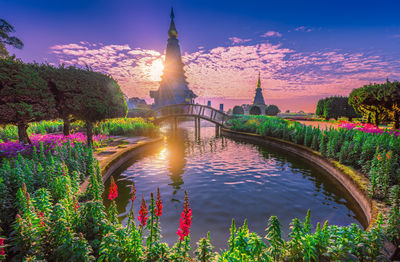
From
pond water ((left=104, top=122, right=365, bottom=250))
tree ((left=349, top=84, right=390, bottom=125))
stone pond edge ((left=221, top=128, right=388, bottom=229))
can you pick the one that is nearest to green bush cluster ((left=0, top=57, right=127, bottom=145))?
pond water ((left=104, top=122, right=365, bottom=250))

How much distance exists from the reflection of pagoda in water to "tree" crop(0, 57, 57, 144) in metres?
44.7

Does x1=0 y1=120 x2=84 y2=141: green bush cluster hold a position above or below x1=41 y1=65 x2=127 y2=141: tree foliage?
below

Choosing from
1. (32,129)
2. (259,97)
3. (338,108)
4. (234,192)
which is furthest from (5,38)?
(259,97)

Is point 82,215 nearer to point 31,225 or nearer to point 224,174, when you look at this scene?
point 31,225

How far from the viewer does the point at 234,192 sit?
6016 millimetres

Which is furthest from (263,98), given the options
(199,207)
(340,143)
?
(199,207)

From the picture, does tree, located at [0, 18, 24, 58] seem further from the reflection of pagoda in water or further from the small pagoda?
the small pagoda

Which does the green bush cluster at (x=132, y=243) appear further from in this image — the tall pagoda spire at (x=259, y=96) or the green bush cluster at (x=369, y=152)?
the tall pagoda spire at (x=259, y=96)

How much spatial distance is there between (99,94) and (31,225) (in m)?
8.84

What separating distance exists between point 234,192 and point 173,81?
1963 inches

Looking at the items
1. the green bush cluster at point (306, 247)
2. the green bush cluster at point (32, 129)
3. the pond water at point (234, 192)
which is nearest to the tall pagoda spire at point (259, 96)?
the pond water at point (234, 192)

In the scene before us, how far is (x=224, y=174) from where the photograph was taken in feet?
25.5

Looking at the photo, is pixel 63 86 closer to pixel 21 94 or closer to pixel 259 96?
pixel 21 94

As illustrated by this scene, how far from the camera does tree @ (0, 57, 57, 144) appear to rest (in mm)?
6809
